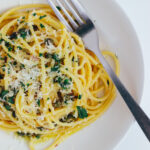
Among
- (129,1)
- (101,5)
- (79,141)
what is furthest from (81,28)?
(79,141)

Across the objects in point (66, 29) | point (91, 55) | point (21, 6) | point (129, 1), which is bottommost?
point (91, 55)

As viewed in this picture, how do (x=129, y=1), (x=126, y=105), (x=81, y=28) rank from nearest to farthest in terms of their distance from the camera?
(x=126, y=105) → (x=81, y=28) → (x=129, y=1)

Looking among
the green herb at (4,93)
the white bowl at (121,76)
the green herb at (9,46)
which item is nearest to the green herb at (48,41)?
the green herb at (9,46)

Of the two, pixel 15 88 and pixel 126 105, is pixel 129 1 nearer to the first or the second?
pixel 126 105

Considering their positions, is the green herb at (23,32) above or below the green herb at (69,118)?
above

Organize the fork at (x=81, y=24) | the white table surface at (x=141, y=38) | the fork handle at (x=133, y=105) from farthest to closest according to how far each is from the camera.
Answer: the white table surface at (x=141, y=38) < the fork at (x=81, y=24) < the fork handle at (x=133, y=105)

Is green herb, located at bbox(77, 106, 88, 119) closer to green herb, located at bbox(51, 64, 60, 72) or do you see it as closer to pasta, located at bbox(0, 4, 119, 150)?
pasta, located at bbox(0, 4, 119, 150)

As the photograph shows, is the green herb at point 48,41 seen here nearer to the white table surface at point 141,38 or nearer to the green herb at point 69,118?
the green herb at point 69,118
